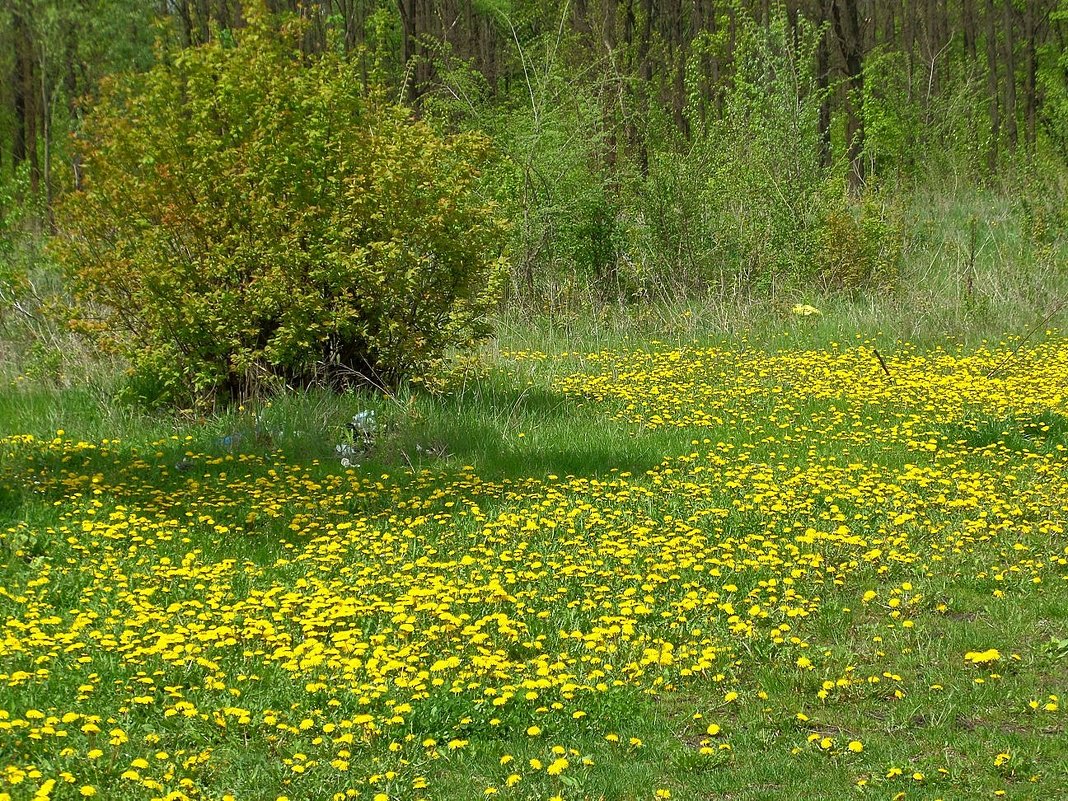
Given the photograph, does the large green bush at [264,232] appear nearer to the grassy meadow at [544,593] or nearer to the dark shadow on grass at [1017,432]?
the grassy meadow at [544,593]

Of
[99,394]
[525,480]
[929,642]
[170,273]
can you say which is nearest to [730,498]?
[525,480]

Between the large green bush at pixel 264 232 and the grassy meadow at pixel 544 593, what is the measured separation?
546 millimetres

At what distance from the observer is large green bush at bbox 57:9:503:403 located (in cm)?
959

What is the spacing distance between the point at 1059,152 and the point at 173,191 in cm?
1751

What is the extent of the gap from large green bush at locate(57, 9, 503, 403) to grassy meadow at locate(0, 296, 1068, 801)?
55 centimetres

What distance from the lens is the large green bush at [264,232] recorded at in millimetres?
9586

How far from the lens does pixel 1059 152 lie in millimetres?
21156

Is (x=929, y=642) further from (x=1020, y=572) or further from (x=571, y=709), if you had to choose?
(x=571, y=709)

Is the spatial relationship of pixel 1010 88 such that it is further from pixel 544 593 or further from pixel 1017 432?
pixel 544 593

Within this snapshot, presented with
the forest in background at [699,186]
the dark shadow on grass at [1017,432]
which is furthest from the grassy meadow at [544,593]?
the forest in background at [699,186]

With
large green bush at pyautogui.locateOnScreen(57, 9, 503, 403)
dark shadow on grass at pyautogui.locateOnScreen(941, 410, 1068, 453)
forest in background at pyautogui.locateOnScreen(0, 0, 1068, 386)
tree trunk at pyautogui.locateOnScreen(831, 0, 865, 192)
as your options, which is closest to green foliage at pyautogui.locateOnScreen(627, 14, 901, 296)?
forest in background at pyautogui.locateOnScreen(0, 0, 1068, 386)

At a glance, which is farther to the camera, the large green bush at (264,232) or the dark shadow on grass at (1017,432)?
the large green bush at (264,232)

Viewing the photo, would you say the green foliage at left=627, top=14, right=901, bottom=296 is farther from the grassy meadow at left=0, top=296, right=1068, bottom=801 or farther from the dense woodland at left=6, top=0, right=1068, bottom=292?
the grassy meadow at left=0, top=296, right=1068, bottom=801

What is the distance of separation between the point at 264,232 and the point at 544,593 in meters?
4.87
